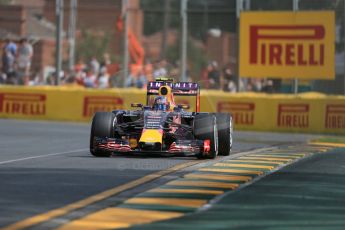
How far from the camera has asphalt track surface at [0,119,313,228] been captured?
11.4 meters

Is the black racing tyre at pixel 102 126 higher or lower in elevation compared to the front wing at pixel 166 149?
higher

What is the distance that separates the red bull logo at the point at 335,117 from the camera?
29439 millimetres

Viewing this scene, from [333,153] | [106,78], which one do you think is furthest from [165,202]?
[106,78]

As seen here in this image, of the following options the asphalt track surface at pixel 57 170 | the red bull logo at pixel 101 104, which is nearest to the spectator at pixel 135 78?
the red bull logo at pixel 101 104

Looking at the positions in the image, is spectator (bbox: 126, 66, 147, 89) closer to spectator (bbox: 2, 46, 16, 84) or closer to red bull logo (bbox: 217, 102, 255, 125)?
spectator (bbox: 2, 46, 16, 84)

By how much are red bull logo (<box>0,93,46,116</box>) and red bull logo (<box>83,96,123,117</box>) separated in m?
1.46

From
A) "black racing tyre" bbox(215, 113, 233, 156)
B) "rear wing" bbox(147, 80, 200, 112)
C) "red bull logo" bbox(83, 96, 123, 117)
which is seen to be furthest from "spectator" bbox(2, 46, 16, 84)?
"black racing tyre" bbox(215, 113, 233, 156)

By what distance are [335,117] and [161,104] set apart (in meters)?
12.0

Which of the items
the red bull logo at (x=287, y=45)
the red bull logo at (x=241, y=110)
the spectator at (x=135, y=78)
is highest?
the red bull logo at (x=287, y=45)

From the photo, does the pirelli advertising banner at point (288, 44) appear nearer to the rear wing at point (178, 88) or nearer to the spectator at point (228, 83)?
the spectator at point (228, 83)

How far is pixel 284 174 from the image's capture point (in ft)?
50.3

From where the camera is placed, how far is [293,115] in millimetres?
30188

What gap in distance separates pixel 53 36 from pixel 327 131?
5144 cm

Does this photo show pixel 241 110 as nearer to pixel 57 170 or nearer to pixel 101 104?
pixel 101 104
